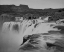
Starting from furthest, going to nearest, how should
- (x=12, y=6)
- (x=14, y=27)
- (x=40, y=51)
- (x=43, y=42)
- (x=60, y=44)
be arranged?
(x=12, y=6), (x=14, y=27), (x=43, y=42), (x=60, y=44), (x=40, y=51)

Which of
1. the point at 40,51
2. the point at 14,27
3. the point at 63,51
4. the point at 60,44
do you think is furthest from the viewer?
the point at 14,27

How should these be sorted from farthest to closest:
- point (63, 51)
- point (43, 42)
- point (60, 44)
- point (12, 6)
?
point (12, 6), point (43, 42), point (60, 44), point (63, 51)

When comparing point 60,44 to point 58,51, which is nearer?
point 58,51

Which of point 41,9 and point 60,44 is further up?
point 41,9

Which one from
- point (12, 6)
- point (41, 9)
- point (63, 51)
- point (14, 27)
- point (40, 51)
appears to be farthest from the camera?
point (12, 6)

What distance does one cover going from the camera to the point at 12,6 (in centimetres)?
5894

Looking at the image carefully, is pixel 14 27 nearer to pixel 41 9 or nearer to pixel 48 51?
pixel 48 51

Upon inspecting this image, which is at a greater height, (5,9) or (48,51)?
(5,9)

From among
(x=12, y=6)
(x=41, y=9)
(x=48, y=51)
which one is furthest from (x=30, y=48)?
(x=12, y=6)

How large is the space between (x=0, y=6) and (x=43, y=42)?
52258mm

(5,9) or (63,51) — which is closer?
(63,51)

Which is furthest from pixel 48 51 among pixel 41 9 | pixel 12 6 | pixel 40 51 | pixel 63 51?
pixel 12 6

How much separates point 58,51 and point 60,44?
2.22ft

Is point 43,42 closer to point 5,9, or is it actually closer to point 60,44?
point 60,44
